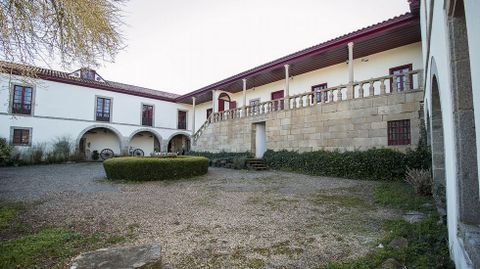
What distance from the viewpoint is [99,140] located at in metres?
20.4

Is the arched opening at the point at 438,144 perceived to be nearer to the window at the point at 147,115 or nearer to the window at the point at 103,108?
the window at the point at 103,108

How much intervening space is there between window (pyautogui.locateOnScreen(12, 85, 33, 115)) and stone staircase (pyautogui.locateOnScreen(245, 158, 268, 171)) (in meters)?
14.8

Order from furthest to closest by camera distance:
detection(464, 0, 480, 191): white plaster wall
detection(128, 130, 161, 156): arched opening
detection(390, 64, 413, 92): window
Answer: detection(128, 130, 161, 156): arched opening < detection(390, 64, 413, 92): window < detection(464, 0, 480, 191): white plaster wall

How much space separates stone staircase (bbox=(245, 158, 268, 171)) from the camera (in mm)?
11926

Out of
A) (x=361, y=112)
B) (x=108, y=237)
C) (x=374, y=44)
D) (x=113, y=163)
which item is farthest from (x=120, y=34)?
(x=374, y=44)

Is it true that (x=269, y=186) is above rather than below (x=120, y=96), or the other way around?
below

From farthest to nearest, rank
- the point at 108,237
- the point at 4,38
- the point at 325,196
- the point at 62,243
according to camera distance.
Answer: the point at 325,196 → the point at 4,38 → the point at 108,237 → the point at 62,243

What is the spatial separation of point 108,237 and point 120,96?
61.8ft

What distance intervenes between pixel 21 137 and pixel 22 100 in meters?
2.35

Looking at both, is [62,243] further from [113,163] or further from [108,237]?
[113,163]

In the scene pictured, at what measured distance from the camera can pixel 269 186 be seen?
773 centimetres

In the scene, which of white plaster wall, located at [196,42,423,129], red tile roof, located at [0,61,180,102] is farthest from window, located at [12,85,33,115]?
white plaster wall, located at [196,42,423,129]

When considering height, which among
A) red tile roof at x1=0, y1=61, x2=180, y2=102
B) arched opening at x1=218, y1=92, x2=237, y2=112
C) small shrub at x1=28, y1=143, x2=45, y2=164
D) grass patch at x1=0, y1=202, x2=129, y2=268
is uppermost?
red tile roof at x1=0, y1=61, x2=180, y2=102

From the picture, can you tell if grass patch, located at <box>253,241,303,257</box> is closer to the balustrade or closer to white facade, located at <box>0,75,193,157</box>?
the balustrade
